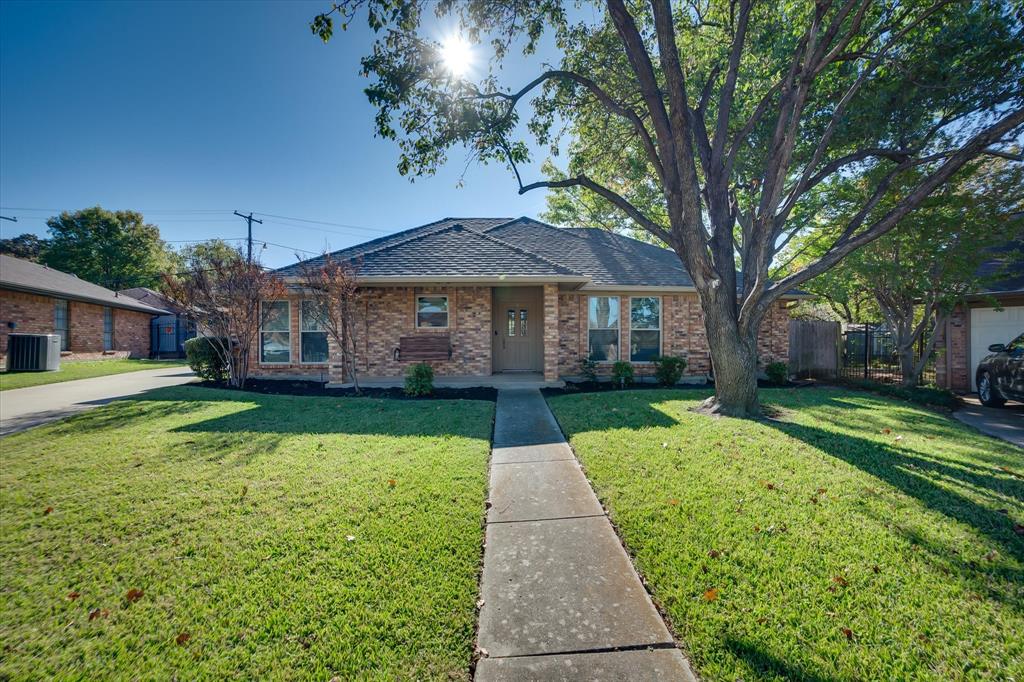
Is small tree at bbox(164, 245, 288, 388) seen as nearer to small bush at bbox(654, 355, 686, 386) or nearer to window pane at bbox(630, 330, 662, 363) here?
window pane at bbox(630, 330, 662, 363)

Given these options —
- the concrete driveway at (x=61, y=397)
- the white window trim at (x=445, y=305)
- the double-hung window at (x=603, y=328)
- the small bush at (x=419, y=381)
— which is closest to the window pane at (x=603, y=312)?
the double-hung window at (x=603, y=328)

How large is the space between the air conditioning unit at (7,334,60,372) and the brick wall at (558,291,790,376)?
18.6 metres

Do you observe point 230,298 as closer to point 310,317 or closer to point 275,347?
point 310,317

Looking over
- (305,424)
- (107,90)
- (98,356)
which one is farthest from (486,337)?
(98,356)

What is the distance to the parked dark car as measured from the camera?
811cm

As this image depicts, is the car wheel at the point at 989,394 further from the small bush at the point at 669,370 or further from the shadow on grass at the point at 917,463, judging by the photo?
the small bush at the point at 669,370

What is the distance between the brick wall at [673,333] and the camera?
11.8 m

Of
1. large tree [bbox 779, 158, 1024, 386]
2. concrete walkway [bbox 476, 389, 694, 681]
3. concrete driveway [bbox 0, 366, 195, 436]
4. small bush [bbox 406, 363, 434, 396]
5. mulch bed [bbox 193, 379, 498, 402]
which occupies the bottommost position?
concrete walkway [bbox 476, 389, 694, 681]

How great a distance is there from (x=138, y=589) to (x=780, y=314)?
14748 millimetres

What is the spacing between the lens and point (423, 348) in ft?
37.2

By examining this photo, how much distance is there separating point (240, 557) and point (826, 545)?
4.41 m

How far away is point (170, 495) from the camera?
155 inches

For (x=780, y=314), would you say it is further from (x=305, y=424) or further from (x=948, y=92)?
(x=305, y=424)

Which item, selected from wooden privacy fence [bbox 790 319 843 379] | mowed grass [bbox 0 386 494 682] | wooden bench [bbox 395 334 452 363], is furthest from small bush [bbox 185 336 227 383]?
wooden privacy fence [bbox 790 319 843 379]
